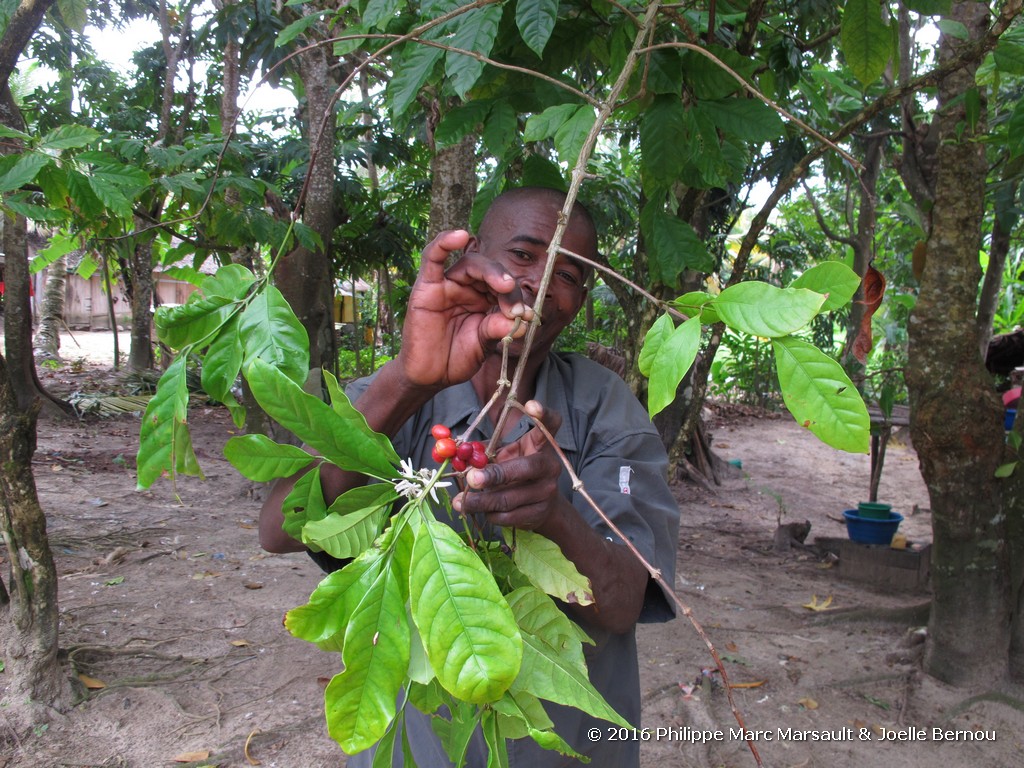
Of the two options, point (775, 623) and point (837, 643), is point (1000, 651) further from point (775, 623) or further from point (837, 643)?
point (775, 623)

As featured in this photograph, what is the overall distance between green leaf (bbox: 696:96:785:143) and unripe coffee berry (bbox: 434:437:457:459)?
878mm

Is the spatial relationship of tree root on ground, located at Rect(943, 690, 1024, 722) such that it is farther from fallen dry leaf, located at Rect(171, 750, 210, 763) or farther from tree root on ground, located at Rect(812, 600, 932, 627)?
fallen dry leaf, located at Rect(171, 750, 210, 763)

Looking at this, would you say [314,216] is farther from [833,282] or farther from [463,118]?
[833,282]

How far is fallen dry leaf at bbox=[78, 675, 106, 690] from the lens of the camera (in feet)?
9.23

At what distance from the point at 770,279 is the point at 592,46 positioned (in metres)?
8.68

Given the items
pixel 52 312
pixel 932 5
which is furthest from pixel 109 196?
pixel 52 312

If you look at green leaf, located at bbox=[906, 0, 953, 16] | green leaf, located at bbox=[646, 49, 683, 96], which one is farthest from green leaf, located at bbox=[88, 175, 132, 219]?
green leaf, located at bbox=[906, 0, 953, 16]

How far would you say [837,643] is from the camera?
141 inches

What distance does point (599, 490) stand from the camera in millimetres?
1244

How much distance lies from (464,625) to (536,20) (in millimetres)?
941

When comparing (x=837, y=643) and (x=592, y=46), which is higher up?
(x=592, y=46)

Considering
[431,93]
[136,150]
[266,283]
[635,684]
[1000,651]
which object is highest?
[431,93]

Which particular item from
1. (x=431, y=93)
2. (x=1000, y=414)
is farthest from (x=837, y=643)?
(x=431, y=93)

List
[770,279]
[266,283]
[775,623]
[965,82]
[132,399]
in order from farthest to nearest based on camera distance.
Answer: [770,279] → [132,399] → [775,623] → [965,82] → [266,283]
